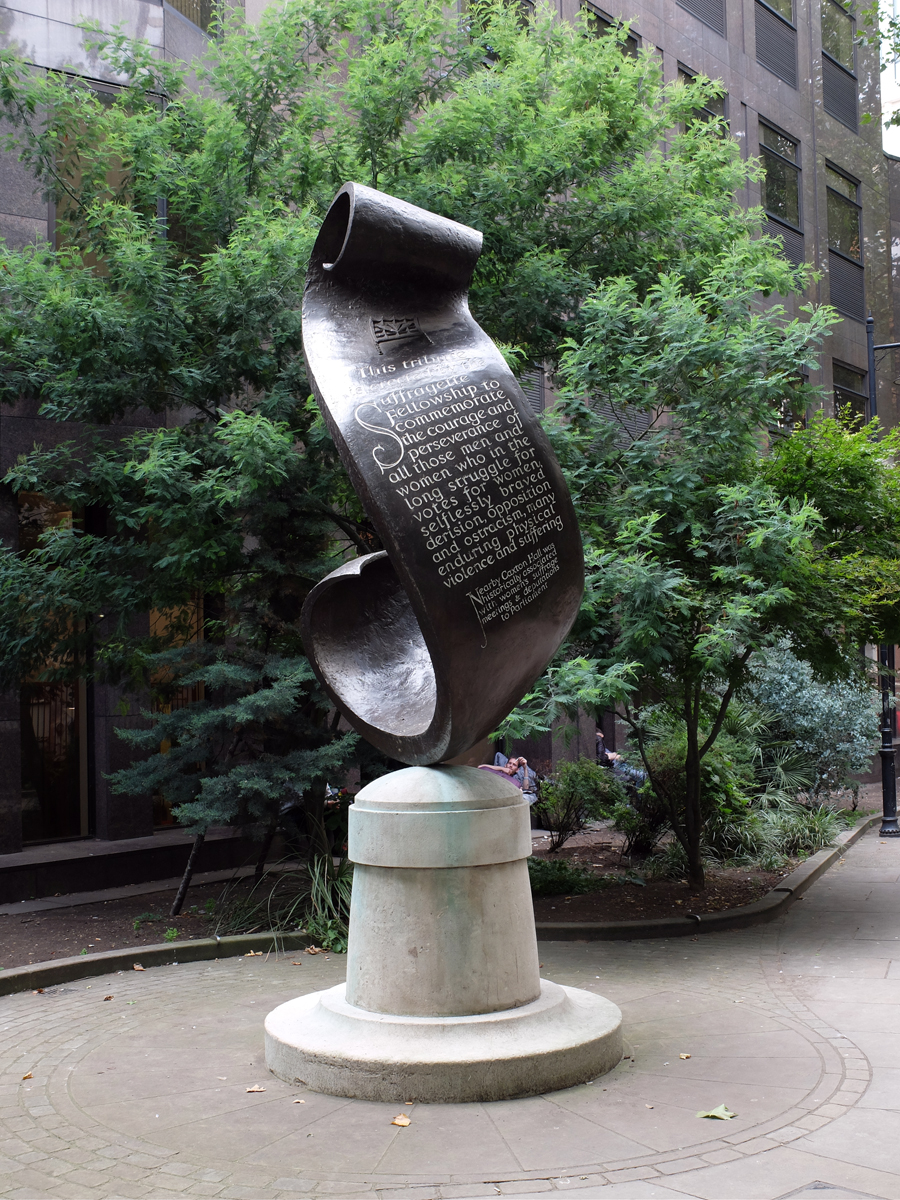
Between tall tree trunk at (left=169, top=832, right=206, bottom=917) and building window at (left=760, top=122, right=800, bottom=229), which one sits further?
building window at (left=760, top=122, right=800, bottom=229)

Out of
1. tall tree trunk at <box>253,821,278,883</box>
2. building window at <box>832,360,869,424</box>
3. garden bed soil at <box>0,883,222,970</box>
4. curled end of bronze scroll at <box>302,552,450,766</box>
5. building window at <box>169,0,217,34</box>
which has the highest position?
building window at <box>169,0,217,34</box>

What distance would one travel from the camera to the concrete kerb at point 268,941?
842 cm

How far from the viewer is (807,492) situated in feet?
33.6

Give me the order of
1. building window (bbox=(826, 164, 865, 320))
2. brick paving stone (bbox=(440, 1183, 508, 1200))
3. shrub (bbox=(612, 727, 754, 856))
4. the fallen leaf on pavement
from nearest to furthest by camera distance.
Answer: brick paving stone (bbox=(440, 1183, 508, 1200)), the fallen leaf on pavement, shrub (bbox=(612, 727, 754, 856)), building window (bbox=(826, 164, 865, 320))

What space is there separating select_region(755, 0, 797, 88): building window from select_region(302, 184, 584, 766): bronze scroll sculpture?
24.3 metres

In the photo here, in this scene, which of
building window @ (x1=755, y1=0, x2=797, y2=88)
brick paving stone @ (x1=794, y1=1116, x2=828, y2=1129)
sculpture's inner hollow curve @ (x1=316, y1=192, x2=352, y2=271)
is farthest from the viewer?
building window @ (x1=755, y1=0, x2=797, y2=88)

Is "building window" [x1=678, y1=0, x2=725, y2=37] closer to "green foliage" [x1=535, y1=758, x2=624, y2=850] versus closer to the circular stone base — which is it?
"green foliage" [x1=535, y1=758, x2=624, y2=850]

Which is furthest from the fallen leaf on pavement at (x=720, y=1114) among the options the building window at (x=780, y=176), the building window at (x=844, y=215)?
the building window at (x=844, y=215)

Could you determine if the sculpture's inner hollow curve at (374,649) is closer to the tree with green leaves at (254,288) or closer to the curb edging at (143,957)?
the tree with green leaves at (254,288)

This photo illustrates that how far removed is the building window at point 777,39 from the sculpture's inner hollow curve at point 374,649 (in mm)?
24526

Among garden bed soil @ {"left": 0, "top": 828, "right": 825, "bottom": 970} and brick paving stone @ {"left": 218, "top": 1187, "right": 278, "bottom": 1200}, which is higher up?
brick paving stone @ {"left": 218, "top": 1187, "right": 278, "bottom": 1200}

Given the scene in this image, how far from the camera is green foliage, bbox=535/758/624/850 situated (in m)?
14.4

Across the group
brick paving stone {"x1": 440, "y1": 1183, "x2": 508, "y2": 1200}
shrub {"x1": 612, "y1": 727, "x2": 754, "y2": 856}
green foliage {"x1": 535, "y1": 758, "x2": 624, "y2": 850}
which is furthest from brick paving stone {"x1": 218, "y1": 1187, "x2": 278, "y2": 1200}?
green foliage {"x1": 535, "y1": 758, "x2": 624, "y2": 850}

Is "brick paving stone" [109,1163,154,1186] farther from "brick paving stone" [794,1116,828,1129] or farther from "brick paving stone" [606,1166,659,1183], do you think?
"brick paving stone" [794,1116,828,1129]
